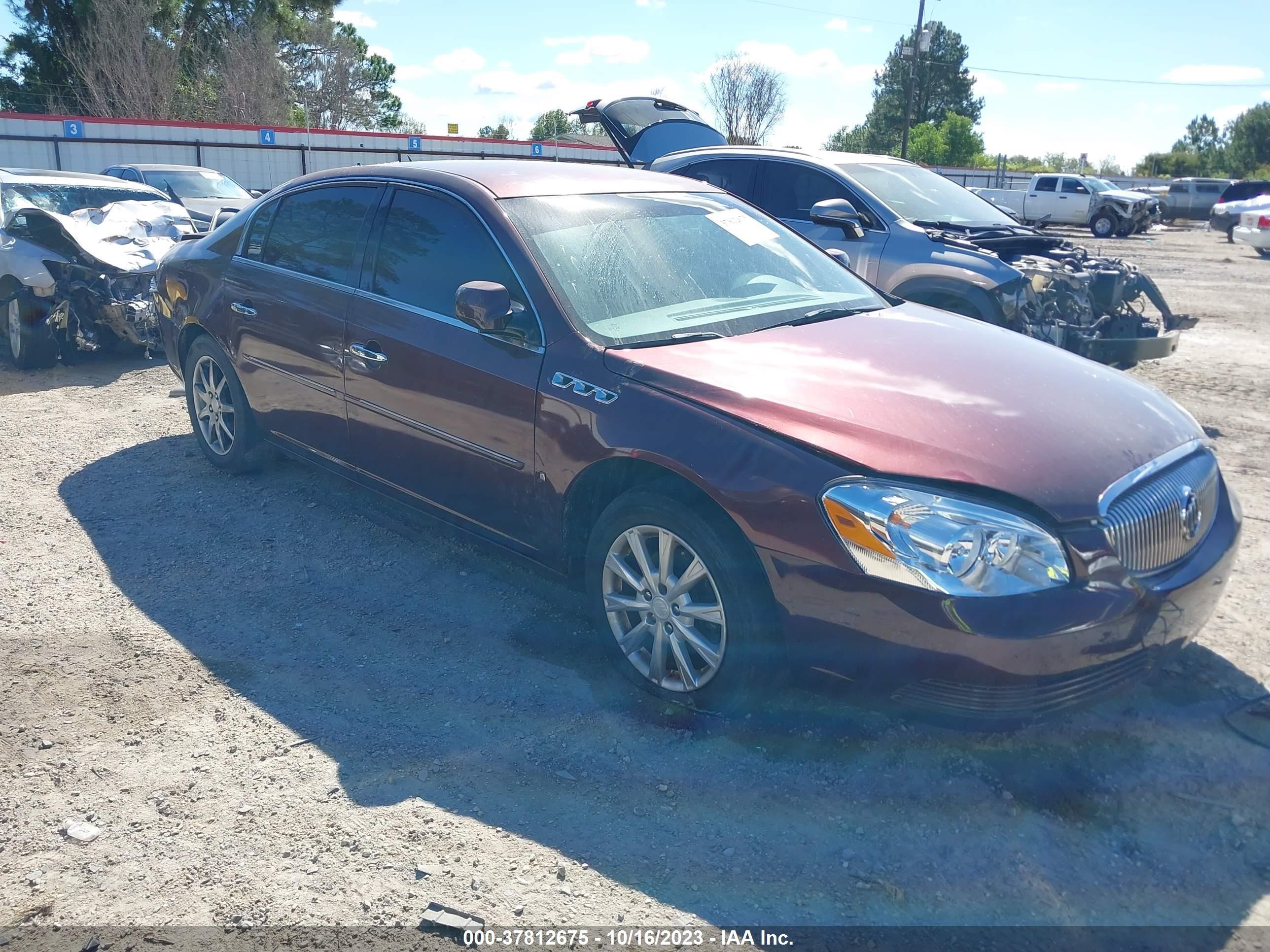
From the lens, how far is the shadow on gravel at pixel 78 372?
8281mm

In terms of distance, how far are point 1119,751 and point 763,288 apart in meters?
2.20

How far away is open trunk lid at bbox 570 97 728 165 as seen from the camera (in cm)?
1073

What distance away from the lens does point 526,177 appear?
172 inches

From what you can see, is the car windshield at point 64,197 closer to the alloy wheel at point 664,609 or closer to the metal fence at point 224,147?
the alloy wheel at point 664,609

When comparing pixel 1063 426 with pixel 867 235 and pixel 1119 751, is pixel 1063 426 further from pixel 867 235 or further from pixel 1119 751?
pixel 867 235

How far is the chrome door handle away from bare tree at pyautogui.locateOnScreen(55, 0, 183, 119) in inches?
1428

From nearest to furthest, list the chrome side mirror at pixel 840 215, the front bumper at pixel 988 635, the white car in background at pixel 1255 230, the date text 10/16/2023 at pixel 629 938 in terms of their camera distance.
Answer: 1. the date text 10/16/2023 at pixel 629 938
2. the front bumper at pixel 988 635
3. the chrome side mirror at pixel 840 215
4. the white car in background at pixel 1255 230

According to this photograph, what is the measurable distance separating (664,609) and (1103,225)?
110ft

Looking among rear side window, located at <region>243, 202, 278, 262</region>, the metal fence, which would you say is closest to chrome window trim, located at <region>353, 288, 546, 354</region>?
rear side window, located at <region>243, 202, 278, 262</region>

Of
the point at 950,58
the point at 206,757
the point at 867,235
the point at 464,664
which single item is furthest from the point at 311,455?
the point at 950,58

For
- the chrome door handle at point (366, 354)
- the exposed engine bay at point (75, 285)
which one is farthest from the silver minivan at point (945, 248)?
the exposed engine bay at point (75, 285)

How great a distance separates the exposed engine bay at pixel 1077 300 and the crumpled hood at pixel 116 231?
669 cm

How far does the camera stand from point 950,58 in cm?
7562

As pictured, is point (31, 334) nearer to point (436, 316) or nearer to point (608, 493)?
point (436, 316)
